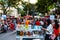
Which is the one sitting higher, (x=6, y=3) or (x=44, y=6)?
(x=6, y=3)

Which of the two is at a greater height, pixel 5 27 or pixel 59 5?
pixel 59 5

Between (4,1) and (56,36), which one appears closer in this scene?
(56,36)

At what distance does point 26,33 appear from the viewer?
10422mm

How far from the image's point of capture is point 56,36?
400 inches

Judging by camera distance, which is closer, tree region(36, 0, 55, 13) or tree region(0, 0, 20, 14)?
tree region(0, 0, 20, 14)

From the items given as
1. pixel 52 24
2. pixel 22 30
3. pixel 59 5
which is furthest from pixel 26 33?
pixel 59 5

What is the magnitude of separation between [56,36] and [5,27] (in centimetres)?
1438

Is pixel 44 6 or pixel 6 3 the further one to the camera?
pixel 44 6

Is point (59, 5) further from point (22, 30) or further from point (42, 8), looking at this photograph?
point (22, 30)

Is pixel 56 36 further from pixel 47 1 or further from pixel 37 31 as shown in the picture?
pixel 47 1

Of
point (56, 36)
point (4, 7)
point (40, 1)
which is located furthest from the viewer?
point (40, 1)

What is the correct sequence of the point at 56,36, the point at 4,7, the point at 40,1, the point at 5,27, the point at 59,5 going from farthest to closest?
the point at 40,1, the point at 4,7, the point at 59,5, the point at 5,27, the point at 56,36

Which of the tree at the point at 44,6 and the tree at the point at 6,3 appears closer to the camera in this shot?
the tree at the point at 6,3

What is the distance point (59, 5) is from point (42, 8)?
436 inches
